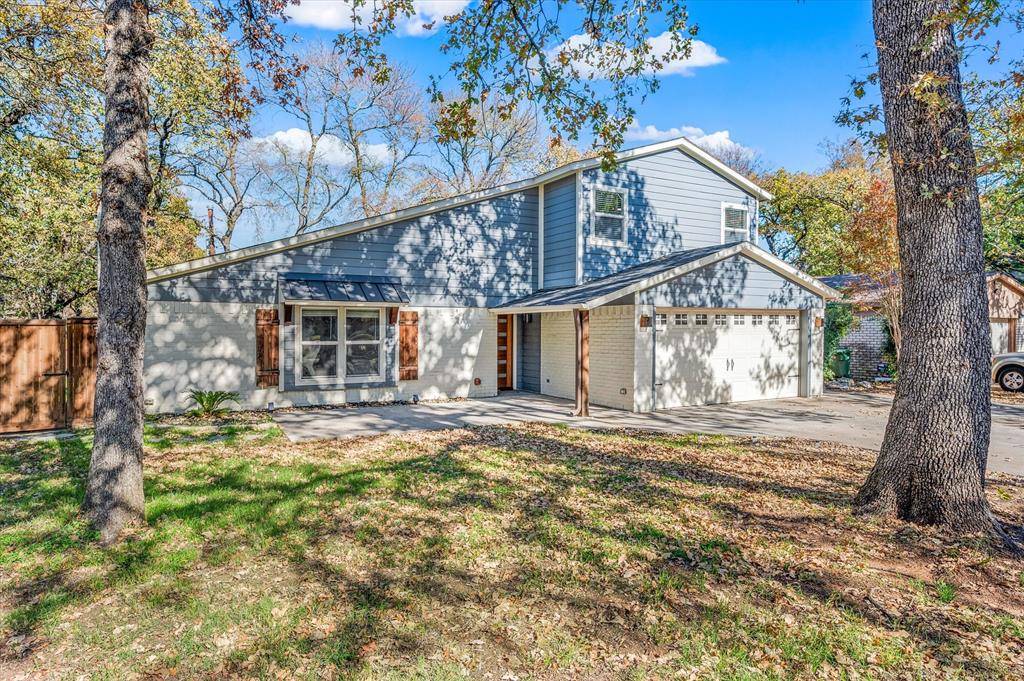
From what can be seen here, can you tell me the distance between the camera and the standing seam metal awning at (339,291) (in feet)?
36.7

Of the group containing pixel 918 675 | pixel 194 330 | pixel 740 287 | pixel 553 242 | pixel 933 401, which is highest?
pixel 553 242

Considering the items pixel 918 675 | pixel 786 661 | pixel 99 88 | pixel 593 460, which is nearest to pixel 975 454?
pixel 918 675

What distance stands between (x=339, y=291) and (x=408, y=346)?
198 cm

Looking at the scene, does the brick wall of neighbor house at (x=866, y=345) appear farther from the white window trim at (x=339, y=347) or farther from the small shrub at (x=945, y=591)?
the small shrub at (x=945, y=591)

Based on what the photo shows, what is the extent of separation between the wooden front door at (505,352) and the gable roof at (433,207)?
335cm

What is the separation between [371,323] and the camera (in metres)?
12.4

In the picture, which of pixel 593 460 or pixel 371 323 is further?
pixel 371 323

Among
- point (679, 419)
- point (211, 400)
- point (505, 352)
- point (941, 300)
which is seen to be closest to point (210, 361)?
point (211, 400)

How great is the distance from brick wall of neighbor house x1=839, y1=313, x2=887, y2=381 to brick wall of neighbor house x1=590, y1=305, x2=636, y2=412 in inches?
404

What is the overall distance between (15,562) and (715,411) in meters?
11.0

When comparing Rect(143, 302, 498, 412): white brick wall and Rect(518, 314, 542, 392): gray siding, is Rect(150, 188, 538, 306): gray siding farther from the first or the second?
Rect(518, 314, 542, 392): gray siding

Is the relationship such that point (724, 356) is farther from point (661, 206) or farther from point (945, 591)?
point (945, 591)

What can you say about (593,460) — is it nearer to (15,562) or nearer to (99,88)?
(15,562)

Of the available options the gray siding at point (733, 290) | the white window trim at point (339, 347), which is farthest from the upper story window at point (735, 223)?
the white window trim at point (339, 347)
